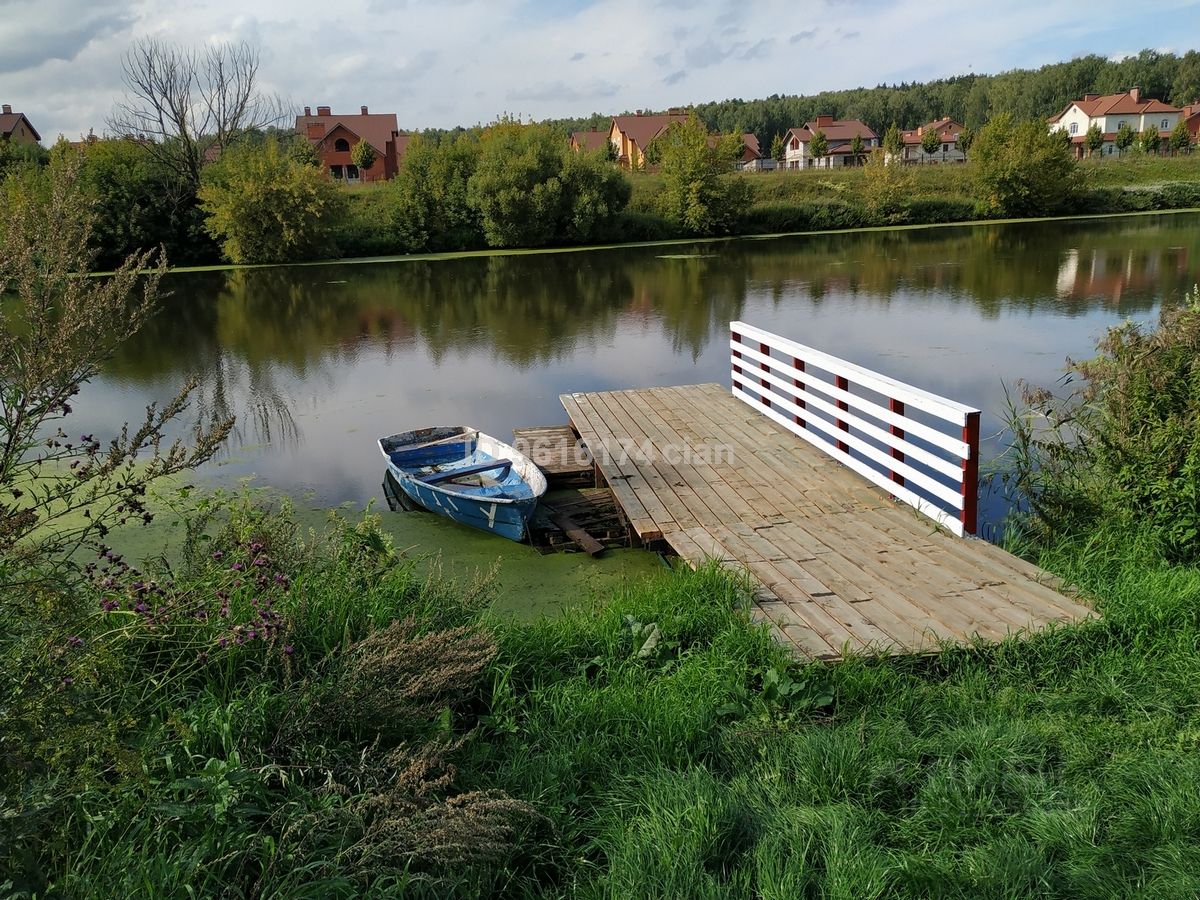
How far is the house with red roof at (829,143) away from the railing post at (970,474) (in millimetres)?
77863

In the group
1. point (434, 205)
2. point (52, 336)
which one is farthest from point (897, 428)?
point (434, 205)

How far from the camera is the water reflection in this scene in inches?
473

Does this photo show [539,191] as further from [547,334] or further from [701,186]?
[547,334]

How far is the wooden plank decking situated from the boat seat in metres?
0.88

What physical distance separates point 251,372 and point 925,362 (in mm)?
10948

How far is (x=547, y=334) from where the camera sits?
17.7 metres

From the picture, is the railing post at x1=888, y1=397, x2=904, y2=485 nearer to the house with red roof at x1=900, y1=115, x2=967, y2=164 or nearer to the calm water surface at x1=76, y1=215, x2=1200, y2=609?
the calm water surface at x1=76, y1=215, x2=1200, y2=609

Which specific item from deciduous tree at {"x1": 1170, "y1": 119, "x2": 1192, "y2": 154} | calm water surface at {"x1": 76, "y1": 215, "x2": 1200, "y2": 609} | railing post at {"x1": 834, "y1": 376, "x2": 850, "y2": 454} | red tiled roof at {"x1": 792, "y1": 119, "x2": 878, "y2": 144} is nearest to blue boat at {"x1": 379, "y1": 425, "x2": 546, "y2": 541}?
calm water surface at {"x1": 76, "y1": 215, "x2": 1200, "y2": 609}

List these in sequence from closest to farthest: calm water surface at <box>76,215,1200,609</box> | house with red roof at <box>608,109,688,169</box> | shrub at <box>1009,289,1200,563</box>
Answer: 1. shrub at <box>1009,289,1200,563</box>
2. calm water surface at <box>76,215,1200,609</box>
3. house with red roof at <box>608,109,688,169</box>

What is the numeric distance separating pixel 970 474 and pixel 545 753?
11.6ft

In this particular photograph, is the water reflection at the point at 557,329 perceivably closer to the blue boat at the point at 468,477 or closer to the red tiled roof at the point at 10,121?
the blue boat at the point at 468,477

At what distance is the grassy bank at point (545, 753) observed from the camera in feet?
8.75

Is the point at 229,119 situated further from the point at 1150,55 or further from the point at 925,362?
the point at 1150,55

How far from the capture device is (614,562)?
6.88 m
